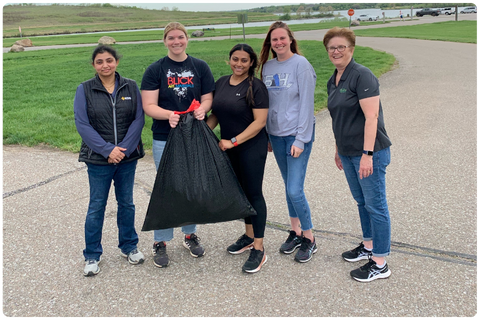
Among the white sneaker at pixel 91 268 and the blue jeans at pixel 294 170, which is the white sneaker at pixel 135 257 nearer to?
the white sneaker at pixel 91 268

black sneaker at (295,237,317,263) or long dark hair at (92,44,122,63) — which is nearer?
long dark hair at (92,44,122,63)

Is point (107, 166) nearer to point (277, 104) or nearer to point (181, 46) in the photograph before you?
point (181, 46)

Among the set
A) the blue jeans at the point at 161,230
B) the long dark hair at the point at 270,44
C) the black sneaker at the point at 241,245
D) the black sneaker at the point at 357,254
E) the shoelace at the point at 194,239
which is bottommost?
the black sneaker at the point at 357,254

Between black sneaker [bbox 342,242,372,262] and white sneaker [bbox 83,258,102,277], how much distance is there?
2010 mm

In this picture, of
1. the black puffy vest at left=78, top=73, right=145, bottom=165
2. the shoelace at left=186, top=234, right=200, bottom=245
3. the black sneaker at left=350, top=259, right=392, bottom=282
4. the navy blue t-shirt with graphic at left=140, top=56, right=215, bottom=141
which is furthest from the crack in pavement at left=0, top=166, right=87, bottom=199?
the black sneaker at left=350, top=259, right=392, bottom=282

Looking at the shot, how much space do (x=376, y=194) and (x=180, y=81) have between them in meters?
1.71

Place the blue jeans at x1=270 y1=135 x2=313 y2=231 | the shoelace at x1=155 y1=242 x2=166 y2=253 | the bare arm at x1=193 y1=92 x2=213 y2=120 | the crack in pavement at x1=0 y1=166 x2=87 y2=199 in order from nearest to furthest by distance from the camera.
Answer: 1. the bare arm at x1=193 y1=92 x2=213 y2=120
2. the blue jeans at x1=270 y1=135 x2=313 y2=231
3. the shoelace at x1=155 y1=242 x2=166 y2=253
4. the crack in pavement at x1=0 y1=166 x2=87 y2=199

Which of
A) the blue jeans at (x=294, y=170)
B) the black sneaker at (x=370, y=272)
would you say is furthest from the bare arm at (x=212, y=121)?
the black sneaker at (x=370, y=272)

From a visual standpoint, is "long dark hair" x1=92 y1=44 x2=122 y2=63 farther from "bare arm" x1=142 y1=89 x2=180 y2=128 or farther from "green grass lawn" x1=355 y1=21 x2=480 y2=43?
Answer: "green grass lawn" x1=355 y1=21 x2=480 y2=43

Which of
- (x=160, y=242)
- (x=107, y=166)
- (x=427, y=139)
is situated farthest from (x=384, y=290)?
(x=427, y=139)

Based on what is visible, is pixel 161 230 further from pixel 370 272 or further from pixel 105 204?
pixel 370 272

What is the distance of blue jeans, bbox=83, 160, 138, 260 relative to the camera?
311 centimetres

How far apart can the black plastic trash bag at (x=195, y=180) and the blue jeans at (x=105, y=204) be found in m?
0.43

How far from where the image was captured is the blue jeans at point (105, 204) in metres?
3.11
